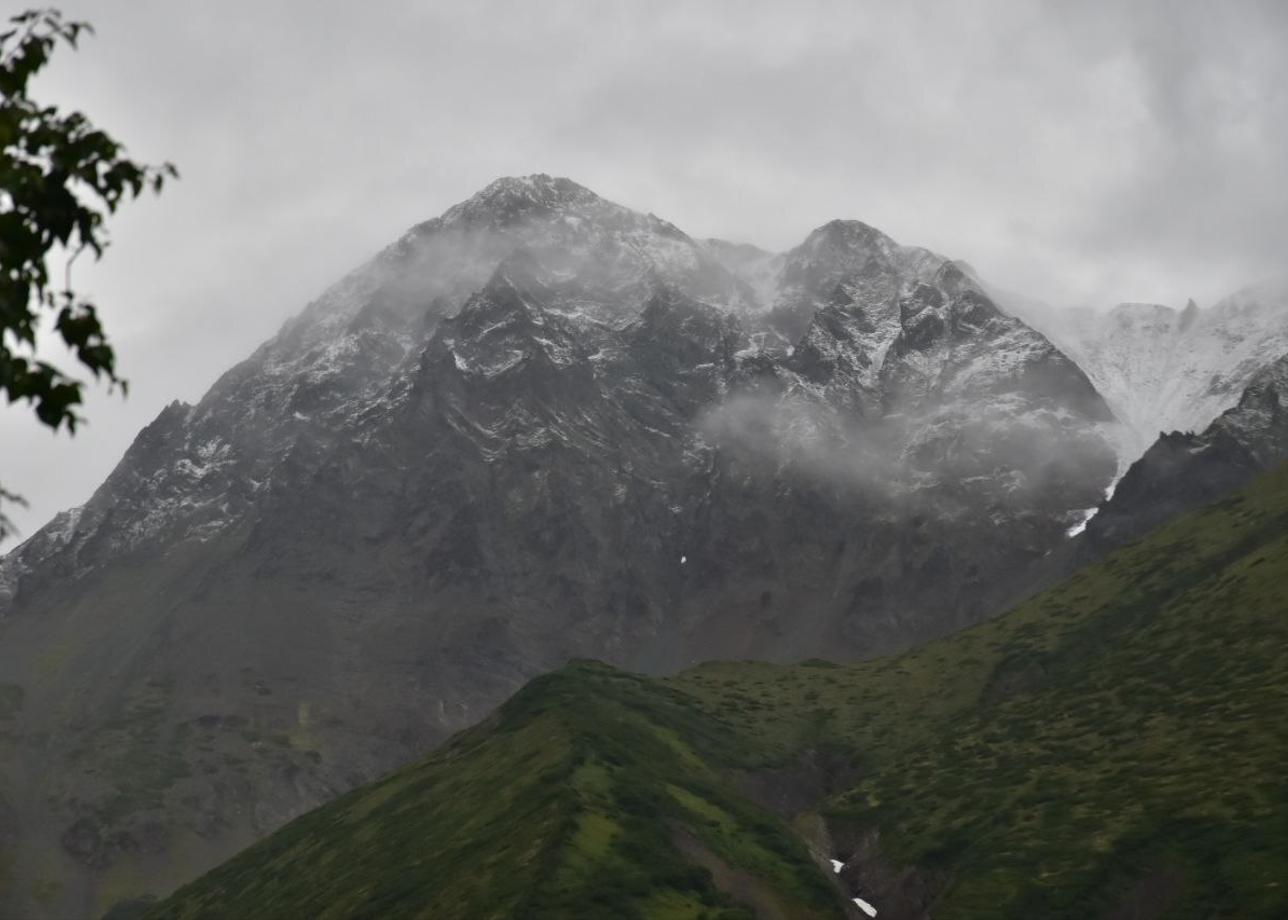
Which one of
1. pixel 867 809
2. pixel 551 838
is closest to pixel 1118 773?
pixel 867 809

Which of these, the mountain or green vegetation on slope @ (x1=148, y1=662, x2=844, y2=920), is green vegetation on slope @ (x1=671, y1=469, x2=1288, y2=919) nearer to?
the mountain

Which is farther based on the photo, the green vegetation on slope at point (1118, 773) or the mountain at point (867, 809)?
the mountain at point (867, 809)

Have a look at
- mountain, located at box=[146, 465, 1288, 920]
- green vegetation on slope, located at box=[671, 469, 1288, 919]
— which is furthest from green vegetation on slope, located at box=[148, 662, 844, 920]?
green vegetation on slope, located at box=[671, 469, 1288, 919]

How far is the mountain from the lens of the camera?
122m

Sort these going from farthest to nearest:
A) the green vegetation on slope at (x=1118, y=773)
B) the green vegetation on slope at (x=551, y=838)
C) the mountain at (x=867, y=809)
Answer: the green vegetation on slope at (x=551, y=838) → the mountain at (x=867, y=809) → the green vegetation on slope at (x=1118, y=773)

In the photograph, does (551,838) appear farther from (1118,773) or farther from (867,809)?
(1118,773)

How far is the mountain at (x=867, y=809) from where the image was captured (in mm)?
121562

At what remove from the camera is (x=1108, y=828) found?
131 meters

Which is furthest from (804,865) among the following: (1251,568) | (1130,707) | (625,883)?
(1251,568)

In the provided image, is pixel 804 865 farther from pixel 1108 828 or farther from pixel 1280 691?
pixel 1280 691

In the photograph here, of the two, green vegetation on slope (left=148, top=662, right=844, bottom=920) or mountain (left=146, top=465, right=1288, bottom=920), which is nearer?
mountain (left=146, top=465, right=1288, bottom=920)

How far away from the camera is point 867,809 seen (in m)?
169

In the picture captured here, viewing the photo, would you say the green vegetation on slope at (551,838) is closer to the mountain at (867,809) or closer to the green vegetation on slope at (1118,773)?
the mountain at (867,809)

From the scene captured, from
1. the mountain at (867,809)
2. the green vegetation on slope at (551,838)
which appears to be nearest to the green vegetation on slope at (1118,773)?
the mountain at (867,809)
